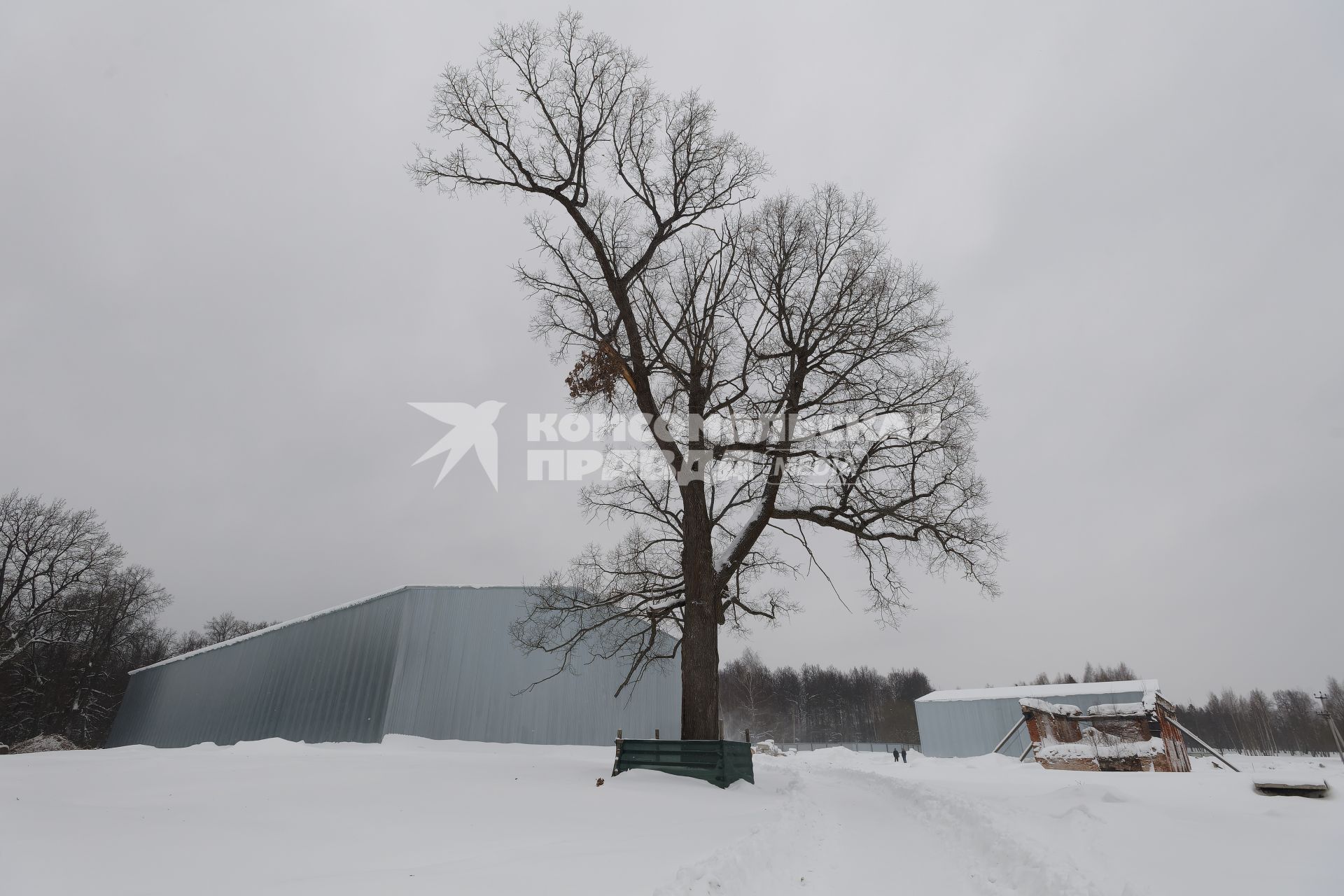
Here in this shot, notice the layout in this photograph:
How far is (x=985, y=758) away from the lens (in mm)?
24312

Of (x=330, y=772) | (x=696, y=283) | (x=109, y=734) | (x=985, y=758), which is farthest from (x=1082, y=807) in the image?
(x=109, y=734)

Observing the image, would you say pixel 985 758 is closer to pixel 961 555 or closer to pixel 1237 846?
pixel 961 555

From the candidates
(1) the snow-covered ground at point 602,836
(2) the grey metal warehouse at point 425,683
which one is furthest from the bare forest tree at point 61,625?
(1) the snow-covered ground at point 602,836

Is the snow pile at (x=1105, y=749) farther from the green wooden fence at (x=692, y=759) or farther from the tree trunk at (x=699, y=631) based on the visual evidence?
the tree trunk at (x=699, y=631)

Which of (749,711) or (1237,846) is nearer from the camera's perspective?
(1237,846)

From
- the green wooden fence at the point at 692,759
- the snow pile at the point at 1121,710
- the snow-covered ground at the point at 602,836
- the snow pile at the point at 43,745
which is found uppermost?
the snow pile at the point at 1121,710

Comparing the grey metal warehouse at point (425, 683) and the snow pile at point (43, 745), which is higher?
the grey metal warehouse at point (425, 683)

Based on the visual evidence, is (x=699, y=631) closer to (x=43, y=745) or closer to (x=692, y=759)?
(x=692, y=759)

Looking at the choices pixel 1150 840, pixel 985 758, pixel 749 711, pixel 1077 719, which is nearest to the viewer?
pixel 1150 840

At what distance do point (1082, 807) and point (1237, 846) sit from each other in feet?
5.42

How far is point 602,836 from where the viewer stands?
18.7 ft

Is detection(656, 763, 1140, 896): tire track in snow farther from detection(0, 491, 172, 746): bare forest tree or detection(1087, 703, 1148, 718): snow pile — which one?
detection(0, 491, 172, 746): bare forest tree

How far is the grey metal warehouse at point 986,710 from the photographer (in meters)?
32.6

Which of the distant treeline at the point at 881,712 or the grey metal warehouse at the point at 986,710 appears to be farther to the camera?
the distant treeline at the point at 881,712
